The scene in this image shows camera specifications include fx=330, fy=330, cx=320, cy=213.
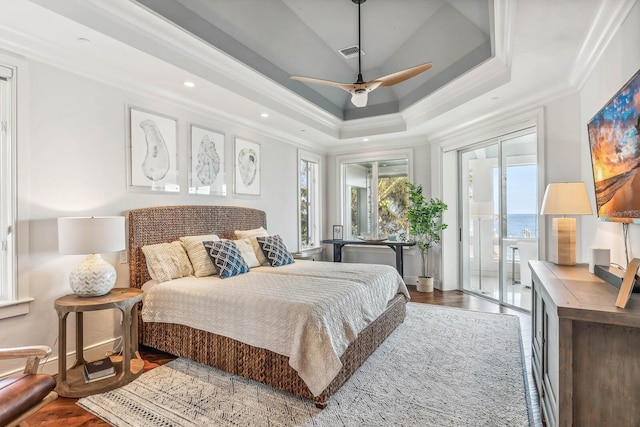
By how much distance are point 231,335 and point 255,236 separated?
6.22ft

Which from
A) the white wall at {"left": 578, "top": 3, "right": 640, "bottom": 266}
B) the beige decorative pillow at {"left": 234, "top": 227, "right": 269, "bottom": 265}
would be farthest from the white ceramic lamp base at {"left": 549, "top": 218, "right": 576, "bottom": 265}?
the beige decorative pillow at {"left": 234, "top": 227, "right": 269, "bottom": 265}

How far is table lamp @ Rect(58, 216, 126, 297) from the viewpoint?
240 centimetres

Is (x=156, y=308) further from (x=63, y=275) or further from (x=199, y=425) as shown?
(x=199, y=425)

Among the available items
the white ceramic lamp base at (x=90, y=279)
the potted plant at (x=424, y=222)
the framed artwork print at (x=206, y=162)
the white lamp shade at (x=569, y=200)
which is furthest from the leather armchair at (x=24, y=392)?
the potted plant at (x=424, y=222)

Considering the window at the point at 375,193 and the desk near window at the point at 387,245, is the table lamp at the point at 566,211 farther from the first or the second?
the window at the point at 375,193

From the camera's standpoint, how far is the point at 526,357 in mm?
2895

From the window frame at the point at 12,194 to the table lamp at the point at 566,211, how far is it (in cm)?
404

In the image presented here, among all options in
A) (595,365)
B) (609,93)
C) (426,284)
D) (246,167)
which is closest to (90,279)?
(246,167)

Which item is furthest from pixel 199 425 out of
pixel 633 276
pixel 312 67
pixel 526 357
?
pixel 312 67

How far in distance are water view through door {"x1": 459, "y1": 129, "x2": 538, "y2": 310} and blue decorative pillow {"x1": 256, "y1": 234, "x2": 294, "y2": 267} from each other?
Result: 2.88 meters

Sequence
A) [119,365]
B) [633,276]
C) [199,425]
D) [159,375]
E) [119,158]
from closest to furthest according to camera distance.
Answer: [633,276]
[199,425]
[159,375]
[119,365]
[119,158]

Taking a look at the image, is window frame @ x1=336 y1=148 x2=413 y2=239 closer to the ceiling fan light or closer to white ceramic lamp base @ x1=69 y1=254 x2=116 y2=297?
the ceiling fan light

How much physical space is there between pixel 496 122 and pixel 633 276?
11.3 ft

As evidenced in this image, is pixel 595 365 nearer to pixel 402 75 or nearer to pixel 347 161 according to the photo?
pixel 402 75
